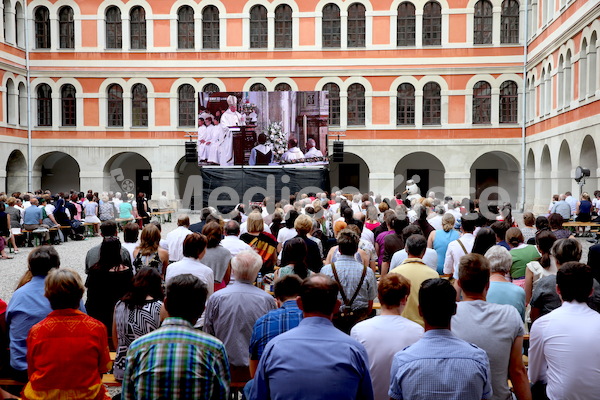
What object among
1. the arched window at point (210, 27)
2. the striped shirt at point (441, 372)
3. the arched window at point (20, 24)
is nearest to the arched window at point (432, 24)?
the arched window at point (210, 27)

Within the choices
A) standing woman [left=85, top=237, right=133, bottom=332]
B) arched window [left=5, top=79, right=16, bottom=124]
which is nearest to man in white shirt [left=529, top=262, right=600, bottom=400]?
standing woman [left=85, top=237, right=133, bottom=332]

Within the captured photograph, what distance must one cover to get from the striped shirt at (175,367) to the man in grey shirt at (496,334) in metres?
1.79

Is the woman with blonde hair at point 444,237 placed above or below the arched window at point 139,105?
below

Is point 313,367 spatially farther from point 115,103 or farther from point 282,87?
point 115,103

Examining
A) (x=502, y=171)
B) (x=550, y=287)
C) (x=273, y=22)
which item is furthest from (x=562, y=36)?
(x=550, y=287)

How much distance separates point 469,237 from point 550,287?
9.88 ft

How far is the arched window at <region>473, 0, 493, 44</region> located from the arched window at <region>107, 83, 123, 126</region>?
61.7 feet

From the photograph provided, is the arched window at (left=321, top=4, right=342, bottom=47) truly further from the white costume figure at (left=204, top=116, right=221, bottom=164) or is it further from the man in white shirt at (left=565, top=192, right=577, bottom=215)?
the man in white shirt at (left=565, top=192, right=577, bottom=215)

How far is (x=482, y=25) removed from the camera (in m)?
33.5

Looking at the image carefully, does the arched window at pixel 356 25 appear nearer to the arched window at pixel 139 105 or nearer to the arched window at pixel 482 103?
the arched window at pixel 482 103

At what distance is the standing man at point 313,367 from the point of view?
3525mm

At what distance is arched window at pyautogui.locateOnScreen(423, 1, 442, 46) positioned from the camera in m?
33.5

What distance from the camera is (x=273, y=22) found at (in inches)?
1344

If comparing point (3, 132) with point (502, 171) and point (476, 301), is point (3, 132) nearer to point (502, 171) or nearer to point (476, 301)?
point (502, 171)
